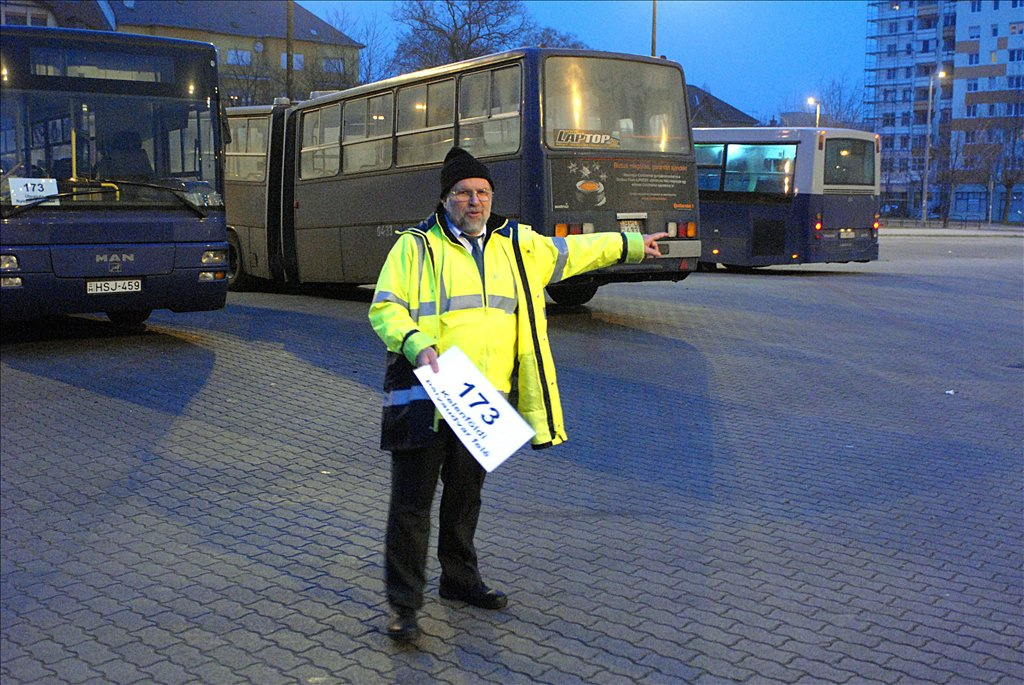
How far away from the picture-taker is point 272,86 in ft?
172

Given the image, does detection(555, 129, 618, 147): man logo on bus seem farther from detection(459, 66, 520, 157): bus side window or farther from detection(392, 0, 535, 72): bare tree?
detection(392, 0, 535, 72): bare tree

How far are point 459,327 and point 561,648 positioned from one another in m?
1.33

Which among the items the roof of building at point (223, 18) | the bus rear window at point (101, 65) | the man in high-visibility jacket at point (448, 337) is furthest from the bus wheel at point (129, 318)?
the roof of building at point (223, 18)

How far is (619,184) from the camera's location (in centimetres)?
1405

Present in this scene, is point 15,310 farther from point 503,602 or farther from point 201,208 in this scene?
point 503,602

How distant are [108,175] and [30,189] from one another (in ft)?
2.69

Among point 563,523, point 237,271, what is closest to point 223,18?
point 237,271

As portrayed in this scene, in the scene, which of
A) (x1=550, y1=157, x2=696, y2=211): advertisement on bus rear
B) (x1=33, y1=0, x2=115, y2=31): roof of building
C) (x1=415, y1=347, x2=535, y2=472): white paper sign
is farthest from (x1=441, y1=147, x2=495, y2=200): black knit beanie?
(x1=33, y1=0, x2=115, y2=31): roof of building

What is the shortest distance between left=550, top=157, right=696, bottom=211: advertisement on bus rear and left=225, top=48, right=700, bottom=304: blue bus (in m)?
0.01

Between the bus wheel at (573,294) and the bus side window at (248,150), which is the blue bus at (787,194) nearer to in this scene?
the bus wheel at (573,294)

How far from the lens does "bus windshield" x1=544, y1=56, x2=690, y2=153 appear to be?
1373cm

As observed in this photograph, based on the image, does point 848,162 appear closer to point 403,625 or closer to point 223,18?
point 403,625

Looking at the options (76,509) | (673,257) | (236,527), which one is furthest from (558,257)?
(673,257)

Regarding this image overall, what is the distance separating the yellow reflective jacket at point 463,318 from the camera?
464 centimetres
